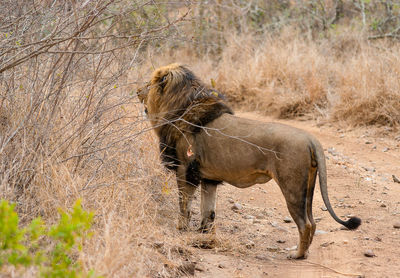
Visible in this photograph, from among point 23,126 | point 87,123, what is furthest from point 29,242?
point 87,123

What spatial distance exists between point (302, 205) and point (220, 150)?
826 millimetres

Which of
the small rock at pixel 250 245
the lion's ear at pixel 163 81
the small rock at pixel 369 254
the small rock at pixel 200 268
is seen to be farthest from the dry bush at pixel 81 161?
the small rock at pixel 369 254

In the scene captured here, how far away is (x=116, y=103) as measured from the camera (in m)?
5.13

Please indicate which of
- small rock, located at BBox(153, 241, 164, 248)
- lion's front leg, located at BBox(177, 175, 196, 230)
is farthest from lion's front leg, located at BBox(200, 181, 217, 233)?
small rock, located at BBox(153, 241, 164, 248)

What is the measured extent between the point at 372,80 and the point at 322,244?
4.56 metres

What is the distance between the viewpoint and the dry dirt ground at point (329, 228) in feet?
14.1

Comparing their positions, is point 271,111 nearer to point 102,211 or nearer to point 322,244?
point 322,244

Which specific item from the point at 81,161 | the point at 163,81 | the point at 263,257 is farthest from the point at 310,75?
the point at 81,161

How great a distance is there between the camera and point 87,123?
180 inches

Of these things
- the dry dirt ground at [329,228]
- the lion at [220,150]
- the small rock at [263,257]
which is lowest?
the dry dirt ground at [329,228]

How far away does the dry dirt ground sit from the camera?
430 centimetres

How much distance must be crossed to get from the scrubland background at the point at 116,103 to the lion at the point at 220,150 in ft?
0.86

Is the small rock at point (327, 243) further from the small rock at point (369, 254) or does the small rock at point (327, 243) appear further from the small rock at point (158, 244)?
the small rock at point (158, 244)

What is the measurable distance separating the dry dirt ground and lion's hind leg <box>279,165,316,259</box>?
0.14m
